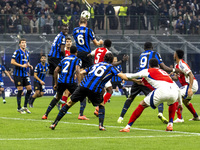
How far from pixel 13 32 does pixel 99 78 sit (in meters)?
21.0

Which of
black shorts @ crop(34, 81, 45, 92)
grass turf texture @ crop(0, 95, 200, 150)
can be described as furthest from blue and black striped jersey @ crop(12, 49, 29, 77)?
black shorts @ crop(34, 81, 45, 92)

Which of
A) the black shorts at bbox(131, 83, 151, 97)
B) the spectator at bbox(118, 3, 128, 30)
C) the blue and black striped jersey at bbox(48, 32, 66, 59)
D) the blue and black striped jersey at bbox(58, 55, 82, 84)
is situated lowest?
the black shorts at bbox(131, 83, 151, 97)

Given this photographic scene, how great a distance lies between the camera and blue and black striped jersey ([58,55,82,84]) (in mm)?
13336

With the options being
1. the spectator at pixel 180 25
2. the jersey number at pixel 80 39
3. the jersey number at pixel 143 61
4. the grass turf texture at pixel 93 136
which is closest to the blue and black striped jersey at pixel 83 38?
the jersey number at pixel 80 39

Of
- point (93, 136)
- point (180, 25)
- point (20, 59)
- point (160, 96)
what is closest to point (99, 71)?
point (160, 96)

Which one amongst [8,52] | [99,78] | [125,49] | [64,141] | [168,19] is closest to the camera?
[64,141]

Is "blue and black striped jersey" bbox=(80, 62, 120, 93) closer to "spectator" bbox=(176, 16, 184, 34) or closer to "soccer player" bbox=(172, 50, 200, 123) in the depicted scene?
"soccer player" bbox=(172, 50, 200, 123)

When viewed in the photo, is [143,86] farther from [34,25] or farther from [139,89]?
[34,25]

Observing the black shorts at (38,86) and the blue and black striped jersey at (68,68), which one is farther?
the black shorts at (38,86)

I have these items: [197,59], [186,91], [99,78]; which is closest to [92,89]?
[99,78]

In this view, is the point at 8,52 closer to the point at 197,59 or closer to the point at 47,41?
the point at 47,41

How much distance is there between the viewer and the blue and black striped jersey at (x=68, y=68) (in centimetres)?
1334

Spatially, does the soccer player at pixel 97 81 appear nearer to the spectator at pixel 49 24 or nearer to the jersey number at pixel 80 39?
the jersey number at pixel 80 39

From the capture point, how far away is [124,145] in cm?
877
